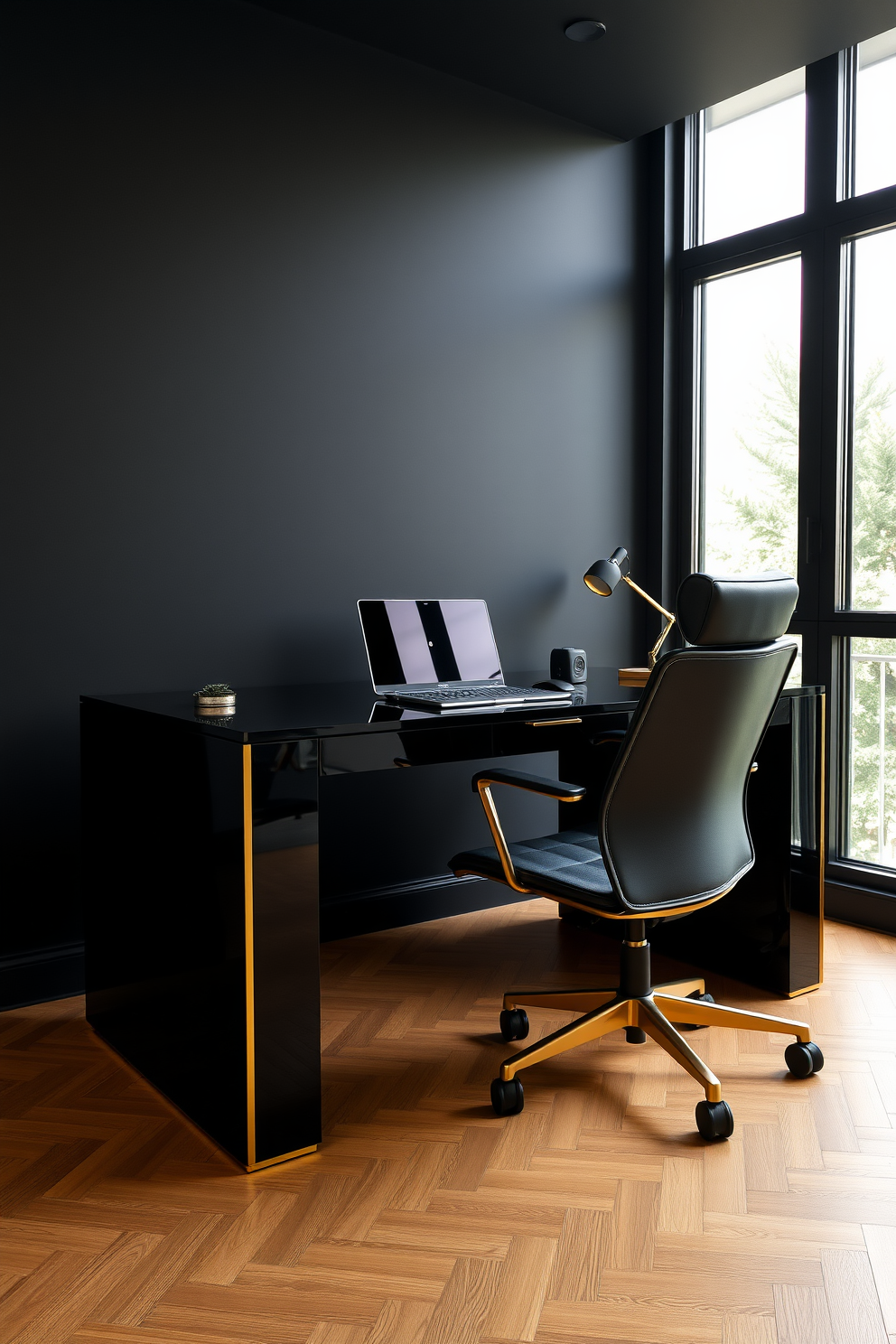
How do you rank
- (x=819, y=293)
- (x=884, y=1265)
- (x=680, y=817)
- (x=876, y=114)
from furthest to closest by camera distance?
(x=819, y=293) < (x=876, y=114) < (x=680, y=817) < (x=884, y=1265)

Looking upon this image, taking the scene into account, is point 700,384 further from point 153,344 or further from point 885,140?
point 153,344

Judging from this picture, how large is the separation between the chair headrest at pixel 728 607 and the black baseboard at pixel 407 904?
1771 millimetres

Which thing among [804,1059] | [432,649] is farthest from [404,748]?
[804,1059]

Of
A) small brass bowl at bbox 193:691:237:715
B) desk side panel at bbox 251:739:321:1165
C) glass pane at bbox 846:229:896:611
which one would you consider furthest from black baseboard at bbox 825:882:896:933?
small brass bowl at bbox 193:691:237:715

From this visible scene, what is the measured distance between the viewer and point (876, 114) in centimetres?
344

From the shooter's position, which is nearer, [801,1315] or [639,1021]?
[801,1315]

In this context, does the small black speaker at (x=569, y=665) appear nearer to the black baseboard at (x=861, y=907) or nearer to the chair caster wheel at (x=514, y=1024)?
the chair caster wheel at (x=514, y=1024)

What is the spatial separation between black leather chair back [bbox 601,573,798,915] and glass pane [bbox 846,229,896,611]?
150cm

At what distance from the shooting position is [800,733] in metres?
2.82

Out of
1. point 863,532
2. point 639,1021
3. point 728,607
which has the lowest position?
point 639,1021

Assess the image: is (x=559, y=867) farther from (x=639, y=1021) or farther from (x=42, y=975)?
(x=42, y=975)

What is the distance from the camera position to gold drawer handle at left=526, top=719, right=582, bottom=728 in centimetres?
235

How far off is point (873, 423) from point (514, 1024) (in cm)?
233

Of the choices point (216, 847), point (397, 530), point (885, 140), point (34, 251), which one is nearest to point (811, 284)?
point (885, 140)
